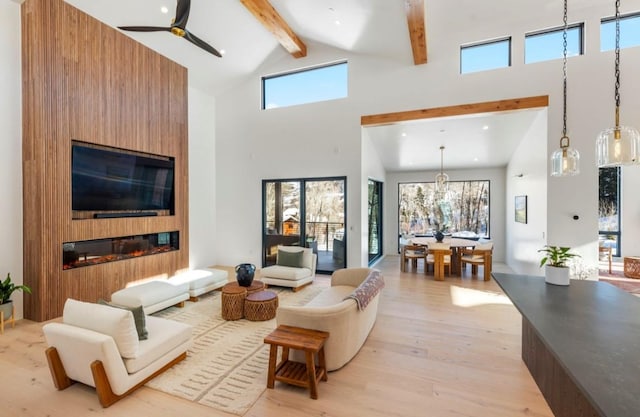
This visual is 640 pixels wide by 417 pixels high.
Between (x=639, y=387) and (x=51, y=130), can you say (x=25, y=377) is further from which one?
(x=639, y=387)

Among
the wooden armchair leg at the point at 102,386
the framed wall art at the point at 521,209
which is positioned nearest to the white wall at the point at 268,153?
the framed wall art at the point at 521,209

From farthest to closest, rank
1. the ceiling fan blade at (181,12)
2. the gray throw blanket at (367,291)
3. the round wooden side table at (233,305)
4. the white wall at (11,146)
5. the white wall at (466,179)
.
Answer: the white wall at (466,179) → the round wooden side table at (233,305) → the white wall at (11,146) → the ceiling fan blade at (181,12) → the gray throw blanket at (367,291)

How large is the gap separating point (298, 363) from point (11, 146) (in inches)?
193

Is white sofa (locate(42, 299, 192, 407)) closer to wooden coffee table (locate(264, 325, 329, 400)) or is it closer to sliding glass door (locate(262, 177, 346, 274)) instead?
wooden coffee table (locate(264, 325, 329, 400))

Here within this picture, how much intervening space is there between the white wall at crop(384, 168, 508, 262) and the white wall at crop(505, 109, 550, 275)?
0.62 metres

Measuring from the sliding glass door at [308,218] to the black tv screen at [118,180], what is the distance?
2.29 m

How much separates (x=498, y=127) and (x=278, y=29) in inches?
195

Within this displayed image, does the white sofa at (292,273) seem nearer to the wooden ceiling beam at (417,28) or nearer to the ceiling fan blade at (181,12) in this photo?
the ceiling fan blade at (181,12)

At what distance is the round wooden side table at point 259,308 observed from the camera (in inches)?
160

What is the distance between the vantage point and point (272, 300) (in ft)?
13.6

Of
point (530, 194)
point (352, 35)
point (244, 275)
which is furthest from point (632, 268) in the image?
point (244, 275)

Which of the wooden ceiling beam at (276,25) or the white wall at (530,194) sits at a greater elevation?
the wooden ceiling beam at (276,25)

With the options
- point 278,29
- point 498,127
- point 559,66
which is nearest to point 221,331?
point 278,29

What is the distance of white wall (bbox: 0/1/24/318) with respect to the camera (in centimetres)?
400
